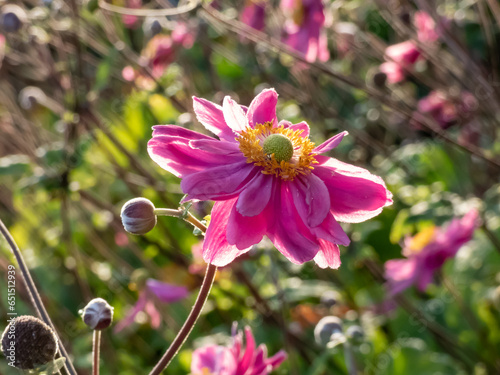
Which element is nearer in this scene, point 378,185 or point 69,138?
point 378,185

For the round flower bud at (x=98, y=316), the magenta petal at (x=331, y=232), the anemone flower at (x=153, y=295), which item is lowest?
the anemone flower at (x=153, y=295)

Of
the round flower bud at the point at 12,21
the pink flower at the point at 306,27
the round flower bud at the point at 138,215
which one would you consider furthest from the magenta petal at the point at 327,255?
the round flower bud at the point at 12,21

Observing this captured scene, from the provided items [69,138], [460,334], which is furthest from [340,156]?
[69,138]

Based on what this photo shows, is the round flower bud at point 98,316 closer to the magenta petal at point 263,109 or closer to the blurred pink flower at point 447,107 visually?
the magenta petal at point 263,109

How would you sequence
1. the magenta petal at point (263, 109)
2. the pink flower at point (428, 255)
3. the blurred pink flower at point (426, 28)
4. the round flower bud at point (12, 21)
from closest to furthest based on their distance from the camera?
the magenta petal at point (263, 109) → the pink flower at point (428, 255) → the round flower bud at point (12, 21) → the blurred pink flower at point (426, 28)

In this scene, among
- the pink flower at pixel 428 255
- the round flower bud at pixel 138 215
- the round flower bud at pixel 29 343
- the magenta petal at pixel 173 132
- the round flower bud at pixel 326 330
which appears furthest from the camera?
the pink flower at pixel 428 255

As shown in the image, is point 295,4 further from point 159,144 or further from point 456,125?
point 159,144
